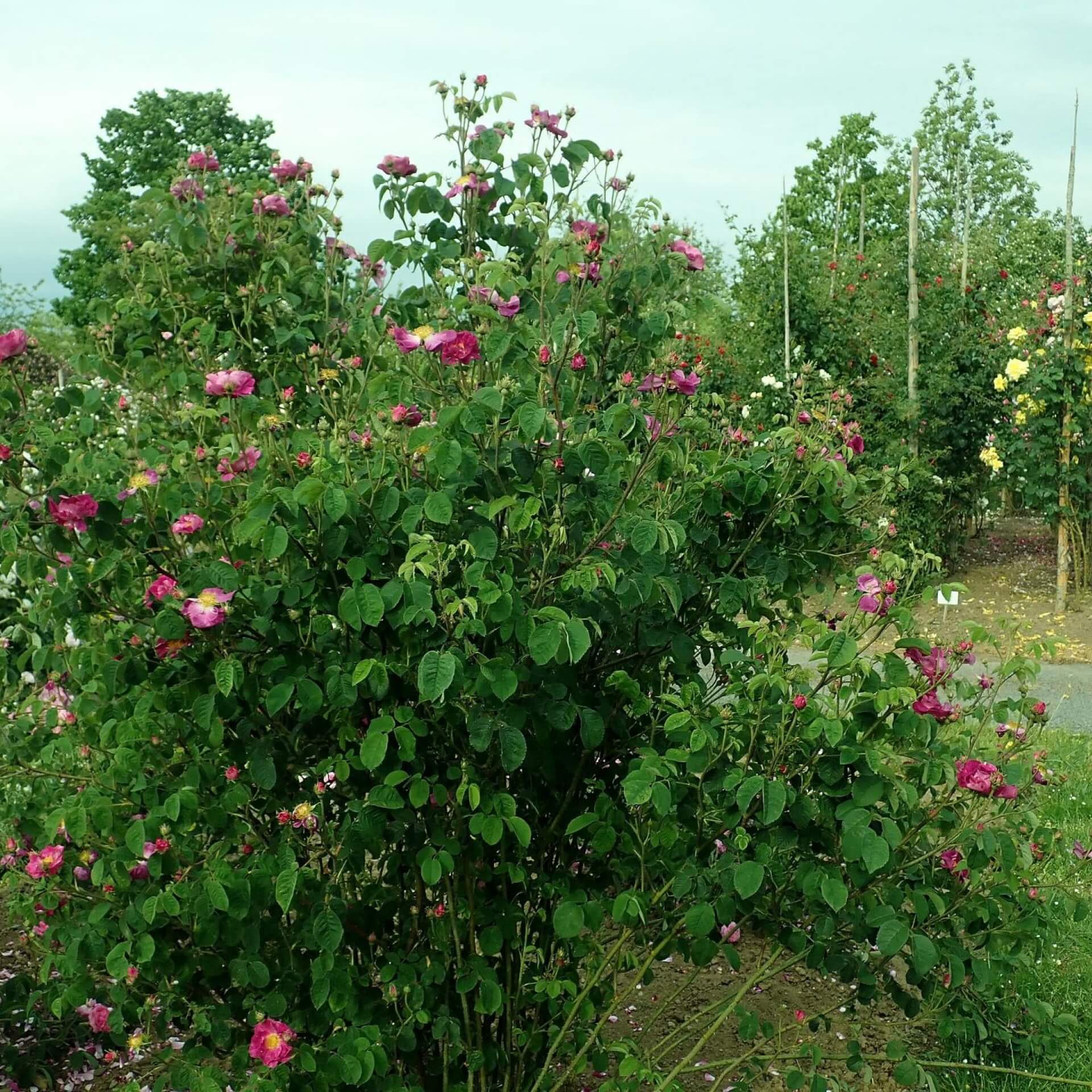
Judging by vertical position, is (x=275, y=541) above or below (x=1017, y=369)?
below

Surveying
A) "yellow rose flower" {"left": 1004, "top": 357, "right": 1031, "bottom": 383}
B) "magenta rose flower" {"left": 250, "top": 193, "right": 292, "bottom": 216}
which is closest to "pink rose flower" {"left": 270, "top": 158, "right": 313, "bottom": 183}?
"magenta rose flower" {"left": 250, "top": 193, "right": 292, "bottom": 216}

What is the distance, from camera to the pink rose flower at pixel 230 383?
2.26m

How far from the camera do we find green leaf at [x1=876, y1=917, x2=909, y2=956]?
2014 millimetres

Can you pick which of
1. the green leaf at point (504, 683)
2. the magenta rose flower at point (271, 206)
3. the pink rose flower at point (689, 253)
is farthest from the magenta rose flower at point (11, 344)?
the pink rose flower at point (689, 253)

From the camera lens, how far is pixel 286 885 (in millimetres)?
2102

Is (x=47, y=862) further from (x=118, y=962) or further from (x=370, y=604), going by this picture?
(x=370, y=604)

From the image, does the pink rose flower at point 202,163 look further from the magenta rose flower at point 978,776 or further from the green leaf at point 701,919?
the magenta rose flower at point 978,776

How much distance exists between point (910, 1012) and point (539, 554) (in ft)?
3.55

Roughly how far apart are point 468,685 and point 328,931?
1.77ft

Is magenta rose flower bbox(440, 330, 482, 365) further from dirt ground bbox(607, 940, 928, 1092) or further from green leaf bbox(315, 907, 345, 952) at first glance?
dirt ground bbox(607, 940, 928, 1092)

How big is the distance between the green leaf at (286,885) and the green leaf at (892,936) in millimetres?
952

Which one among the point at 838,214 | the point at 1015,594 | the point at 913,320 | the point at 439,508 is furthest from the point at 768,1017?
the point at 838,214

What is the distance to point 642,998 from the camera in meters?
3.47

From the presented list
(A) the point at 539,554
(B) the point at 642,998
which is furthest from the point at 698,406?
(B) the point at 642,998
